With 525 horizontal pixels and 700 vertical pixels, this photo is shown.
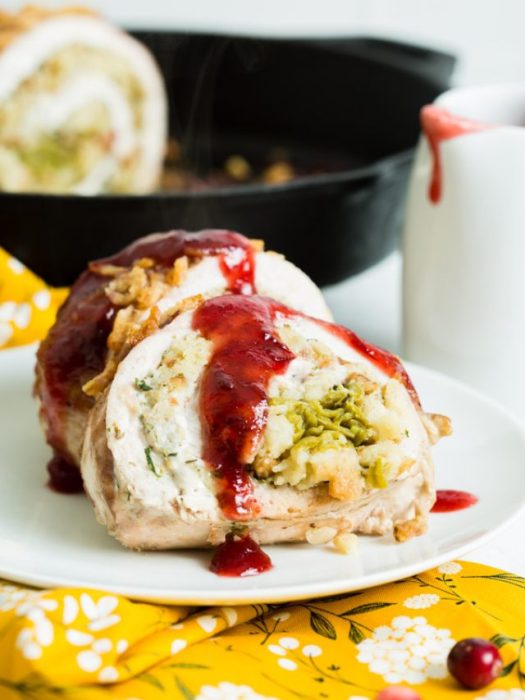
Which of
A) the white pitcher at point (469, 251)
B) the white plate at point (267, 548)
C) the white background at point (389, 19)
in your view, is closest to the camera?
the white plate at point (267, 548)

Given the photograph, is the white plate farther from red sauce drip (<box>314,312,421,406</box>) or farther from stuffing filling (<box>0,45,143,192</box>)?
stuffing filling (<box>0,45,143,192</box>)

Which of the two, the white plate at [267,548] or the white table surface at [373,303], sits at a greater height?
the white plate at [267,548]

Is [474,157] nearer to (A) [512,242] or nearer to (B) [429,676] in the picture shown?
(A) [512,242]

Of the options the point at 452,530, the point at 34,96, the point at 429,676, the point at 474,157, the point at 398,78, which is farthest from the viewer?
the point at 398,78

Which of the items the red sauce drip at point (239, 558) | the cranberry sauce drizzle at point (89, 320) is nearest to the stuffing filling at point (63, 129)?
the cranberry sauce drizzle at point (89, 320)

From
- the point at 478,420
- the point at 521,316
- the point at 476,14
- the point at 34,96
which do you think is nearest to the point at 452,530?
the point at 478,420

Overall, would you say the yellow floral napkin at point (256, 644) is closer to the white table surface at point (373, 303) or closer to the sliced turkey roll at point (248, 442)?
the sliced turkey roll at point (248, 442)

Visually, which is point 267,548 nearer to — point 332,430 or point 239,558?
point 239,558
